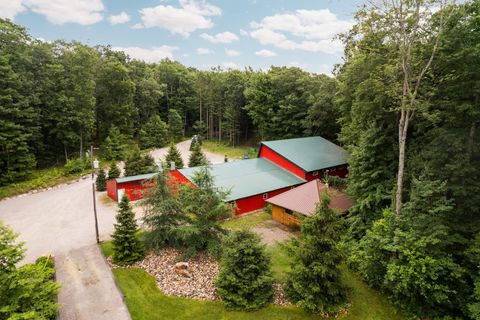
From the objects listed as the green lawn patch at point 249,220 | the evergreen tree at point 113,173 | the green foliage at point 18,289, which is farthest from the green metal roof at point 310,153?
the green foliage at point 18,289

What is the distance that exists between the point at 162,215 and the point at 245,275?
6.47 m

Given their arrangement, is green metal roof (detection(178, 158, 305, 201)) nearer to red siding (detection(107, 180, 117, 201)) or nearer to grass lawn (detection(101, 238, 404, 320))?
red siding (detection(107, 180, 117, 201))

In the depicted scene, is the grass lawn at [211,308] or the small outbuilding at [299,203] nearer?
the grass lawn at [211,308]

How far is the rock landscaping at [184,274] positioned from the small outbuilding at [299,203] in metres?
6.62

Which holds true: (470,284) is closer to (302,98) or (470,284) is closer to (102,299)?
(102,299)

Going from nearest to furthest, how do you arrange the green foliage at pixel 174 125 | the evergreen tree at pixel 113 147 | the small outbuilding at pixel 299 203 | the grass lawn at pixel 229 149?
the small outbuilding at pixel 299 203, the evergreen tree at pixel 113 147, the grass lawn at pixel 229 149, the green foliage at pixel 174 125

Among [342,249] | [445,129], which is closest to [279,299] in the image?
[342,249]

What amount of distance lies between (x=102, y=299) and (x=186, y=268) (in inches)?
153

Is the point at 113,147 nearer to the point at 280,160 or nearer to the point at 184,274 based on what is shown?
the point at 280,160

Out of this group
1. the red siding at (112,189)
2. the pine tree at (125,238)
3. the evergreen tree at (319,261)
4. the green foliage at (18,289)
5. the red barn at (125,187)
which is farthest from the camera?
the red siding at (112,189)

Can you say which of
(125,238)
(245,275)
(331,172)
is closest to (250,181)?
(331,172)

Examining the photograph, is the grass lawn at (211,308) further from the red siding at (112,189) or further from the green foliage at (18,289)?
the red siding at (112,189)

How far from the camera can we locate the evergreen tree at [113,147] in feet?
125

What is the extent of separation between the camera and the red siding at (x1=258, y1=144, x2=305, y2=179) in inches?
1059
